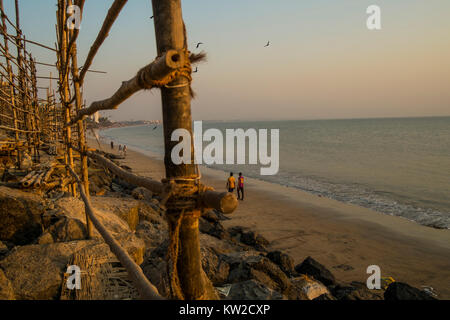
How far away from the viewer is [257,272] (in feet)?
14.5

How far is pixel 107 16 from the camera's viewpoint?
6.61 ft

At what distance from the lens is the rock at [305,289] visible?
4.35 m

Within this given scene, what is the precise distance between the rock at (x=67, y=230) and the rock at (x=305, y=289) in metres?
3.77

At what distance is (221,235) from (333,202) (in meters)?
9.52

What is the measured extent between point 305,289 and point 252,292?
1778 millimetres

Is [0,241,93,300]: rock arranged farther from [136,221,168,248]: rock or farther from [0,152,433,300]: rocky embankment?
[136,221,168,248]: rock

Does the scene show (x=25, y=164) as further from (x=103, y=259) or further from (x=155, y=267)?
(x=155, y=267)

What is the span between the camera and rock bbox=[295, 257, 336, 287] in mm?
6020

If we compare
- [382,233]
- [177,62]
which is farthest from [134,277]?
[382,233]

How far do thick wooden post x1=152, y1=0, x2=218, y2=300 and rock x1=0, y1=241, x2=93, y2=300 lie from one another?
8.37 ft

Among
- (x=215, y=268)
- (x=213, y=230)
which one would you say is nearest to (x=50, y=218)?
(x=215, y=268)

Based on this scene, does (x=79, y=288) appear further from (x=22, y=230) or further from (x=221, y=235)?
(x=221, y=235)

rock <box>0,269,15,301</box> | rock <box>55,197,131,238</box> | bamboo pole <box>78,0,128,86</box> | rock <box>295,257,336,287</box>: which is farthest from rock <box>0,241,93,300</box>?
rock <box>295,257,336,287</box>
